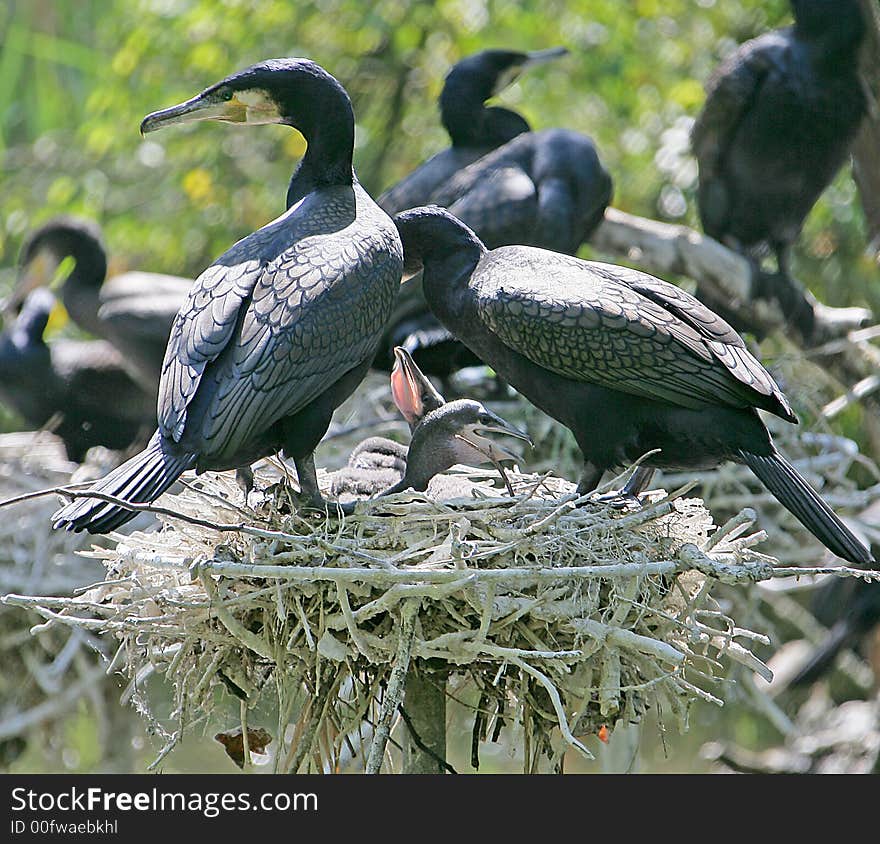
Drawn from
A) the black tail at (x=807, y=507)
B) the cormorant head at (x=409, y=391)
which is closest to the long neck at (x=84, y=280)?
the cormorant head at (x=409, y=391)

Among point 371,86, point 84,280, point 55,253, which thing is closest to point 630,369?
point 84,280

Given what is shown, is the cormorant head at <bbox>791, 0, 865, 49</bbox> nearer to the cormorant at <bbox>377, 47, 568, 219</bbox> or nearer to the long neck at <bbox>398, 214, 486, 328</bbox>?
the cormorant at <bbox>377, 47, 568, 219</bbox>

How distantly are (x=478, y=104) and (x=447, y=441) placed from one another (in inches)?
119

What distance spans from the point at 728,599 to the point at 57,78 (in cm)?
721

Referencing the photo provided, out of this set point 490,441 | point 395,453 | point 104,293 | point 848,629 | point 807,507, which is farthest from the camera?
point 104,293

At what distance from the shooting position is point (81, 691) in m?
6.38

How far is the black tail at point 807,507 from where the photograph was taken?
133 inches

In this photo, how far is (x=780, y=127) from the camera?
6.75 metres

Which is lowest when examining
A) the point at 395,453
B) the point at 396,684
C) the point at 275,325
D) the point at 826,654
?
the point at 826,654

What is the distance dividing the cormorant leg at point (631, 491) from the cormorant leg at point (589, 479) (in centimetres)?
7

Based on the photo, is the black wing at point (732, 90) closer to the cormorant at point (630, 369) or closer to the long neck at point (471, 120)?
the long neck at point (471, 120)

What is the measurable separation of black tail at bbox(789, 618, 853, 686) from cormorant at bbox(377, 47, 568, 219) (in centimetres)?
271

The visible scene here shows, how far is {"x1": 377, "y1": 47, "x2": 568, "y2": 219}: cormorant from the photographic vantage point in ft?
20.6

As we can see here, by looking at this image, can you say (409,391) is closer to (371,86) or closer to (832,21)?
(832,21)
